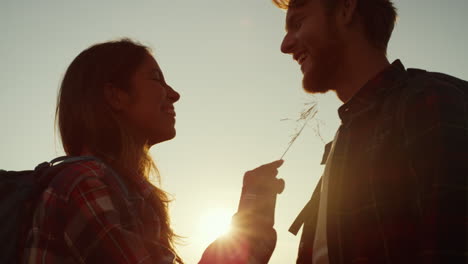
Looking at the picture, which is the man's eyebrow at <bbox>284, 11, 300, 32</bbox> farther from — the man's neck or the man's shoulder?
the man's shoulder

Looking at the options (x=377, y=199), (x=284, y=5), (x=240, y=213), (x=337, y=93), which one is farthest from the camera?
(x=284, y=5)

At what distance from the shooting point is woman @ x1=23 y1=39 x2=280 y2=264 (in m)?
2.35

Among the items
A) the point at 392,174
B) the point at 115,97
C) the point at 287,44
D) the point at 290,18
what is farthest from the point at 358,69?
the point at 115,97

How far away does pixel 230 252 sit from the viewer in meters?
2.93

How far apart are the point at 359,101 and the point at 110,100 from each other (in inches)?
91.9

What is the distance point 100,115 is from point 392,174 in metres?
2.49

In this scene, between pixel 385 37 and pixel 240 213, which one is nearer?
pixel 240 213

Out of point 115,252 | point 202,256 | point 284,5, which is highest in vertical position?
point 284,5

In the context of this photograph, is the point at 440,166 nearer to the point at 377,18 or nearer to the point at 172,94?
the point at 377,18

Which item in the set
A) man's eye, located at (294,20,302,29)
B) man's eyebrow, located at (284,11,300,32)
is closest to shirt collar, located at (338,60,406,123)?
man's eye, located at (294,20,302,29)

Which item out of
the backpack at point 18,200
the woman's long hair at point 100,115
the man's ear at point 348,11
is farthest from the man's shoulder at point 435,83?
the backpack at point 18,200

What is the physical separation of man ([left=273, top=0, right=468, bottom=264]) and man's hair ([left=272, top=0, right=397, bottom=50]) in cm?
21

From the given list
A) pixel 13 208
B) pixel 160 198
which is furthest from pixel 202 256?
pixel 13 208

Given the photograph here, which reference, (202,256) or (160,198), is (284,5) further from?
(202,256)
